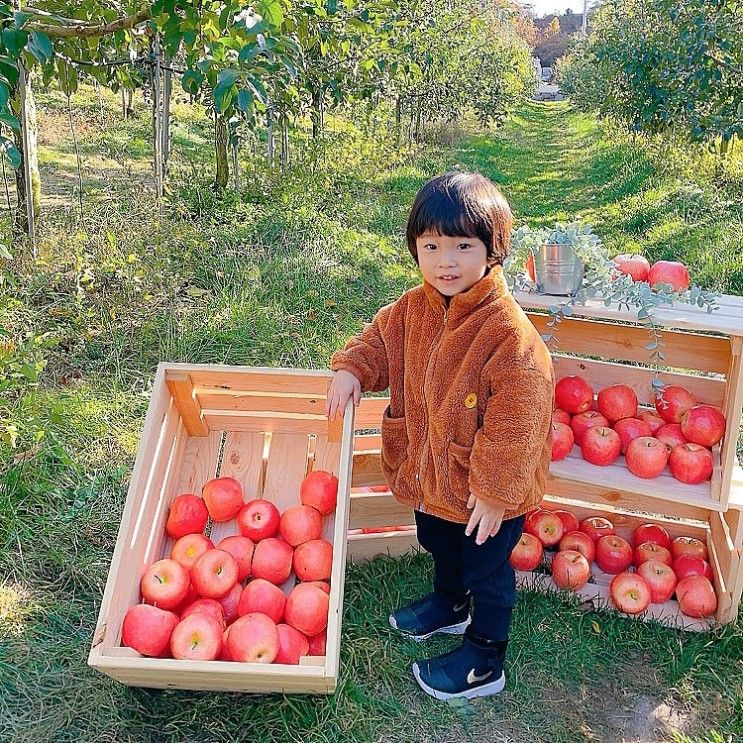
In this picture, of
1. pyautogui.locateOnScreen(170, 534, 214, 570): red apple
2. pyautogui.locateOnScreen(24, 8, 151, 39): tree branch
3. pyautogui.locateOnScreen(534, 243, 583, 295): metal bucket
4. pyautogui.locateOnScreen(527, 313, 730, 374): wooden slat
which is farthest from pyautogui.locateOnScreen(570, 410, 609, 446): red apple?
pyautogui.locateOnScreen(24, 8, 151, 39): tree branch

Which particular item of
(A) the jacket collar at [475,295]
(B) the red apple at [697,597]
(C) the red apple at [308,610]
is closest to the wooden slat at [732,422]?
(B) the red apple at [697,597]

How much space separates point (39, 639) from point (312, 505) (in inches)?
37.5

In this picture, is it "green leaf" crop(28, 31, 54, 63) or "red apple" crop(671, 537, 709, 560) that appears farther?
"red apple" crop(671, 537, 709, 560)

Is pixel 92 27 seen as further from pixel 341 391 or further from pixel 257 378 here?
pixel 341 391

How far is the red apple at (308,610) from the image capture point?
2.06m

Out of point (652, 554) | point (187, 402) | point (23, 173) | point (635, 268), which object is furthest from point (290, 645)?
point (23, 173)

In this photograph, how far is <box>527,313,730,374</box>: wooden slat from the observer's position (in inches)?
96.3

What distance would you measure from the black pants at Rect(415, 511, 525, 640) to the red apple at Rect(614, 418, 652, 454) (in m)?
0.54

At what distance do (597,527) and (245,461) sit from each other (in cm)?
135

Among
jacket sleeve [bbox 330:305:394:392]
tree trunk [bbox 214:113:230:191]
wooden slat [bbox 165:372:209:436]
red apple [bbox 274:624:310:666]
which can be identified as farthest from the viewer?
tree trunk [bbox 214:113:230:191]

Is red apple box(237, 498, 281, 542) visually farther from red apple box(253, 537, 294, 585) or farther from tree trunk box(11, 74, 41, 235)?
tree trunk box(11, 74, 41, 235)

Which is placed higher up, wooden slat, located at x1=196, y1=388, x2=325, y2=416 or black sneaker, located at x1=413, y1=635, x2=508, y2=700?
wooden slat, located at x1=196, y1=388, x2=325, y2=416

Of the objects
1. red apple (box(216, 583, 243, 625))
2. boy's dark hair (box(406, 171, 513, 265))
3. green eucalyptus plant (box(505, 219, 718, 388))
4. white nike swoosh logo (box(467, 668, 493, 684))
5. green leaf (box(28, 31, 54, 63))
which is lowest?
white nike swoosh logo (box(467, 668, 493, 684))

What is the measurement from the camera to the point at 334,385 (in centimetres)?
217
